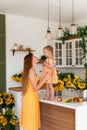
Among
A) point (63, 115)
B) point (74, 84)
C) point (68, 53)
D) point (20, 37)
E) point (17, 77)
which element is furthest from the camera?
point (68, 53)

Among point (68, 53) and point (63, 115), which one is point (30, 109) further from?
point (68, 53)

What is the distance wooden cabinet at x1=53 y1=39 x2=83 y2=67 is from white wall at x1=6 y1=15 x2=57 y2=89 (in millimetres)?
476

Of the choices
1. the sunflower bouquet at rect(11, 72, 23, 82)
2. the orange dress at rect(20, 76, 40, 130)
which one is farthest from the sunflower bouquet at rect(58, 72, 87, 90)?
the sunflower bouquet at rect(11, 72, 23, 82)

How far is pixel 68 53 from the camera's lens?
6.07 m

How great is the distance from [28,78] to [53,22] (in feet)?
12.2

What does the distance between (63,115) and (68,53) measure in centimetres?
357

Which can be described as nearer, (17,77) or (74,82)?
(74,82)

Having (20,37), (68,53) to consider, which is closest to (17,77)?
(20,37)

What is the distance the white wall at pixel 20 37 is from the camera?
17.2 feet

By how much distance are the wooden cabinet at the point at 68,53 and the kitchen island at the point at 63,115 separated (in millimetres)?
2919

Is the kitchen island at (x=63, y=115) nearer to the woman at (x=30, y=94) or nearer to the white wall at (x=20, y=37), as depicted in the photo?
the woman at (x=30, y=94)

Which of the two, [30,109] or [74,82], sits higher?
[74,82]

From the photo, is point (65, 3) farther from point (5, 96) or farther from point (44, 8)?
point (5, 96)

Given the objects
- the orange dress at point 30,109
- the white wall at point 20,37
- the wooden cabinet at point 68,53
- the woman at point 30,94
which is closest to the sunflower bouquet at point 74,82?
the woman at point 30,94
